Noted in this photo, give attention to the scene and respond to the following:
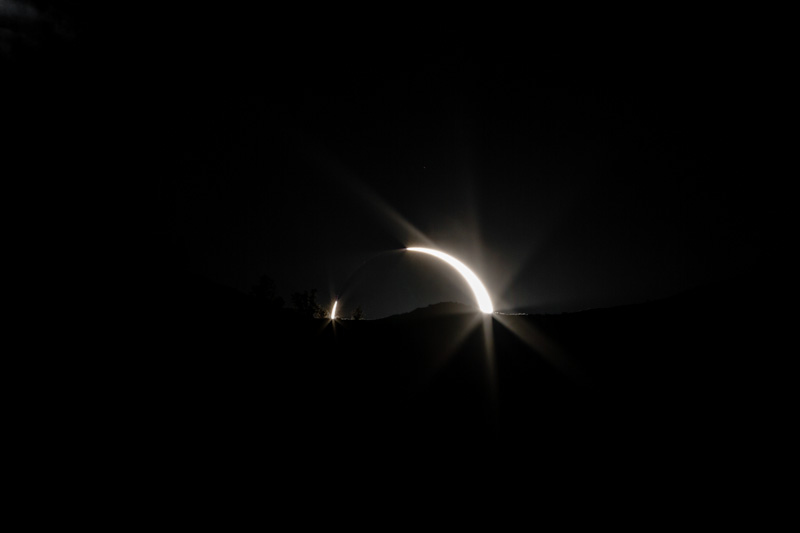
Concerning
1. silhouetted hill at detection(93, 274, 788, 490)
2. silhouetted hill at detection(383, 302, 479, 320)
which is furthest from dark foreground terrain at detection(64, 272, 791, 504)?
silhouetted hill at detection(383, 302, 479, 320)

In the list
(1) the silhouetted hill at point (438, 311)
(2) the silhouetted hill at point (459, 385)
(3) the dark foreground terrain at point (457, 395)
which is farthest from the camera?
(1) the silhouetted hill at point (438, 311)

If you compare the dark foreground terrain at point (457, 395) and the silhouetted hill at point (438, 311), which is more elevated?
the silhouetted hill at point (438, 311)

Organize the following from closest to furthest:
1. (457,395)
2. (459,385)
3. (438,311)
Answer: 1. (457,395)
2. (459,385)
3. (438,311)

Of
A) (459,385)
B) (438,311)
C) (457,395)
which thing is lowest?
(457,395)

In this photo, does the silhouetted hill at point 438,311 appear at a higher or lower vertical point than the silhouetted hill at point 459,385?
higher

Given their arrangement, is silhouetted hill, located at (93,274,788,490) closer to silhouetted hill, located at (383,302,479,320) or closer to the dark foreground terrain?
the dark foreground terrain

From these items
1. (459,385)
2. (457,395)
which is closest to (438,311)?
(459,385)

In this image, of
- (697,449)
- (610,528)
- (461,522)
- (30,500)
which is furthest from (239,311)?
(697,449)

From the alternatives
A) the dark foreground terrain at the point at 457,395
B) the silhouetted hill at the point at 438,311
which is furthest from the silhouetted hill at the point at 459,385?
the silhouetted hill at the point at 438,311

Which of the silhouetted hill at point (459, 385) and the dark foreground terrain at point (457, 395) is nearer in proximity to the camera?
the dark foreground terrain at point (457, 395)

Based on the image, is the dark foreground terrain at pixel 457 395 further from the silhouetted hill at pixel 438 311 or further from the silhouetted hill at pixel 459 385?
the silhouetted hill at pixel 438 311

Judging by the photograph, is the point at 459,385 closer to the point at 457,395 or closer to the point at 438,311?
the point at 457,395

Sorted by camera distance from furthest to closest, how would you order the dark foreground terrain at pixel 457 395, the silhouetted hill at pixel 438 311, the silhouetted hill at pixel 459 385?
the silhouetted hill at pixel 438 311
the silhouetted hill at pixel 459 385
the dark foreground terrain at pixel 457 395

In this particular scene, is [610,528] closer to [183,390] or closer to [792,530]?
[792,530]
